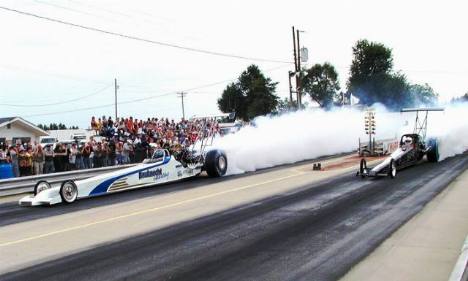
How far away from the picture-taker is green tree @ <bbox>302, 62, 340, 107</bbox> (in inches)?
3868

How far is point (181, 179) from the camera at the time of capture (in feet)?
61.8

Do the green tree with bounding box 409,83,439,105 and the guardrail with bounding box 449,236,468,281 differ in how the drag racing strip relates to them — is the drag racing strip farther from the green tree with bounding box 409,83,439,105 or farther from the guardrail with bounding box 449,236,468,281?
the green tree with bounding box 409,83,439,105

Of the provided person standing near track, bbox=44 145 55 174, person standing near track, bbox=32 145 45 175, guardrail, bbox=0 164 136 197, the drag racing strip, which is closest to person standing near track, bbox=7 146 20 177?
person standing near track, bbox=32 145 45 175

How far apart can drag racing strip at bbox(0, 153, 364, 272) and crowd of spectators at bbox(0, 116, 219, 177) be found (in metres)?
4.49

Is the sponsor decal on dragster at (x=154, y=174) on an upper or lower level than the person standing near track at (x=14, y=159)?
lower

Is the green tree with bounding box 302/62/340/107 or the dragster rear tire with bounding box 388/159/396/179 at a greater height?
the green tree with bounding box 302/62/340/107

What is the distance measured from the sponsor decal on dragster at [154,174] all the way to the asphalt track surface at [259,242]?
2433 mm

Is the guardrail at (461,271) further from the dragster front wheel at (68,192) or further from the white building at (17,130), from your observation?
the white building at (17,130)

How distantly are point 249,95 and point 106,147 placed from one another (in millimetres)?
79399

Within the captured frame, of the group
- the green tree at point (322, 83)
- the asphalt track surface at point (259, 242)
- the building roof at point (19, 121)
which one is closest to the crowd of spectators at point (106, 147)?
the asphalt track surface at point (259, 242)

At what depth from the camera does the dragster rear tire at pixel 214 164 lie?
761 inches

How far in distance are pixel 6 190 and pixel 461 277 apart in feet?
49.4

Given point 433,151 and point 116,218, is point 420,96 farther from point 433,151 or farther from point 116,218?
point 116,218

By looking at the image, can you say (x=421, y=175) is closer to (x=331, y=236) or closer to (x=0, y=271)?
(x=331, y=236)
